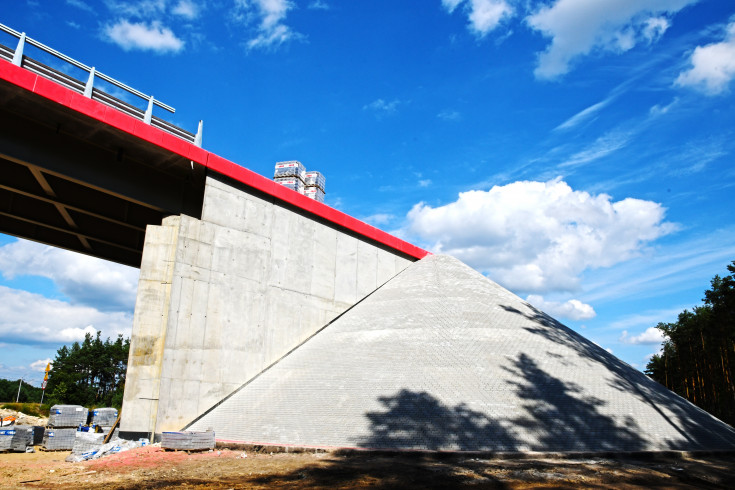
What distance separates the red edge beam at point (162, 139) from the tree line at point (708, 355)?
123 ft

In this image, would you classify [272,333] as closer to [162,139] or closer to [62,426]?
[62,426]

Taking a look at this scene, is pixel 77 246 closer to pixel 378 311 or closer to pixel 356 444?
pixel 378 311

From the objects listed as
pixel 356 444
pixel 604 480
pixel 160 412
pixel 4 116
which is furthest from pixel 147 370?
pixel 604 480

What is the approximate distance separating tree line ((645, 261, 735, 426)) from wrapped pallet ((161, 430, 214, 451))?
43.2 metres

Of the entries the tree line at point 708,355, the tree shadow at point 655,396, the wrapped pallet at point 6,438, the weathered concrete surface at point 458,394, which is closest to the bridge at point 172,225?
the weathered concrete surface at point 458,394

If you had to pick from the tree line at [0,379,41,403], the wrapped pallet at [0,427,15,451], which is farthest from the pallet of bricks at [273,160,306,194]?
the tree line at [0,379,41,403]

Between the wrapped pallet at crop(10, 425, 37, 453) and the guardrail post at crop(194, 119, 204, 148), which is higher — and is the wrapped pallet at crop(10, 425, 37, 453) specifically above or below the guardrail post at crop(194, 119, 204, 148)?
below

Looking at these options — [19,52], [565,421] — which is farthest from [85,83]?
[565,421]

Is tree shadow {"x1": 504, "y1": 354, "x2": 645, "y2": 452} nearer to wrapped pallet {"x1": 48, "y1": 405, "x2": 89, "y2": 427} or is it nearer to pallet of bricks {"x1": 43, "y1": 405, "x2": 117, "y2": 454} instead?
pallet of bricks {"x1": 43, "y1": 405, "x2": 117, "y2": 454}

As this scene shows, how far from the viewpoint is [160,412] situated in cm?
1458

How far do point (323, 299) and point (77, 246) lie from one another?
1506 centimetres

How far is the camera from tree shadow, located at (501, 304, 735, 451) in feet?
44.4

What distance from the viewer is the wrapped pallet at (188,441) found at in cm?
1297

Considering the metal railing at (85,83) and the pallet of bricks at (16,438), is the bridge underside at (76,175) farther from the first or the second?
the pallet of bricks at (16,438)
